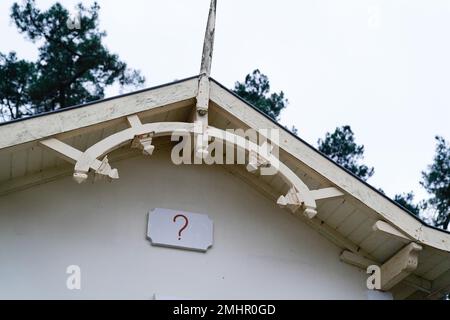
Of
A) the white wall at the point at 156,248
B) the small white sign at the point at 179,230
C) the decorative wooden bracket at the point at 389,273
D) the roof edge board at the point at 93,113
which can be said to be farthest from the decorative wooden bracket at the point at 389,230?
the roof edge board at the point at 93,113

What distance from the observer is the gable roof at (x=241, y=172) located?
18.0 ft

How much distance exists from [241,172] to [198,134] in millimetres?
957

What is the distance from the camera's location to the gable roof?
216 inches

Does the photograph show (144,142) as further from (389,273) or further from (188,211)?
(389,273)

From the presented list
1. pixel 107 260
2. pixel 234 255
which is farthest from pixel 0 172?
pixel 234 255

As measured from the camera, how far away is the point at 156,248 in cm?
605

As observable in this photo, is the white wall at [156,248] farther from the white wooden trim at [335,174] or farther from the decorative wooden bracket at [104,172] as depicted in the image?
the white wooden trim at [335,174]

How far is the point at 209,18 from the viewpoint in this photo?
6164 mm

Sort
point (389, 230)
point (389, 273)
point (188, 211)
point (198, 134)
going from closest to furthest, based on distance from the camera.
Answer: point (198, 134) → point (389, 230) → point (188, 211) → point (389, 273)

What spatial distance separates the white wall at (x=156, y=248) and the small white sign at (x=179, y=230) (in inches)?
2.5

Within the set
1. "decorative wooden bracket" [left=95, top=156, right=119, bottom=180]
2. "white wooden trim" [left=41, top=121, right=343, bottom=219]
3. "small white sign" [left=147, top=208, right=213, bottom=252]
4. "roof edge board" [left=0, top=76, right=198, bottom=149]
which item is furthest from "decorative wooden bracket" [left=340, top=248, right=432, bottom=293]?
"decorative wooden bracket" [left=95, top=156, right=119, bottom=180]

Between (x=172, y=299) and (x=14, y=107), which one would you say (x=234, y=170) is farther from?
(x=14, y=107)

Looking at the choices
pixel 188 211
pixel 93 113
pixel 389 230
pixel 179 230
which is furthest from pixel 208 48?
pixel 389 230

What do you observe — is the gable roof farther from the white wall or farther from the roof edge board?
the white wall
